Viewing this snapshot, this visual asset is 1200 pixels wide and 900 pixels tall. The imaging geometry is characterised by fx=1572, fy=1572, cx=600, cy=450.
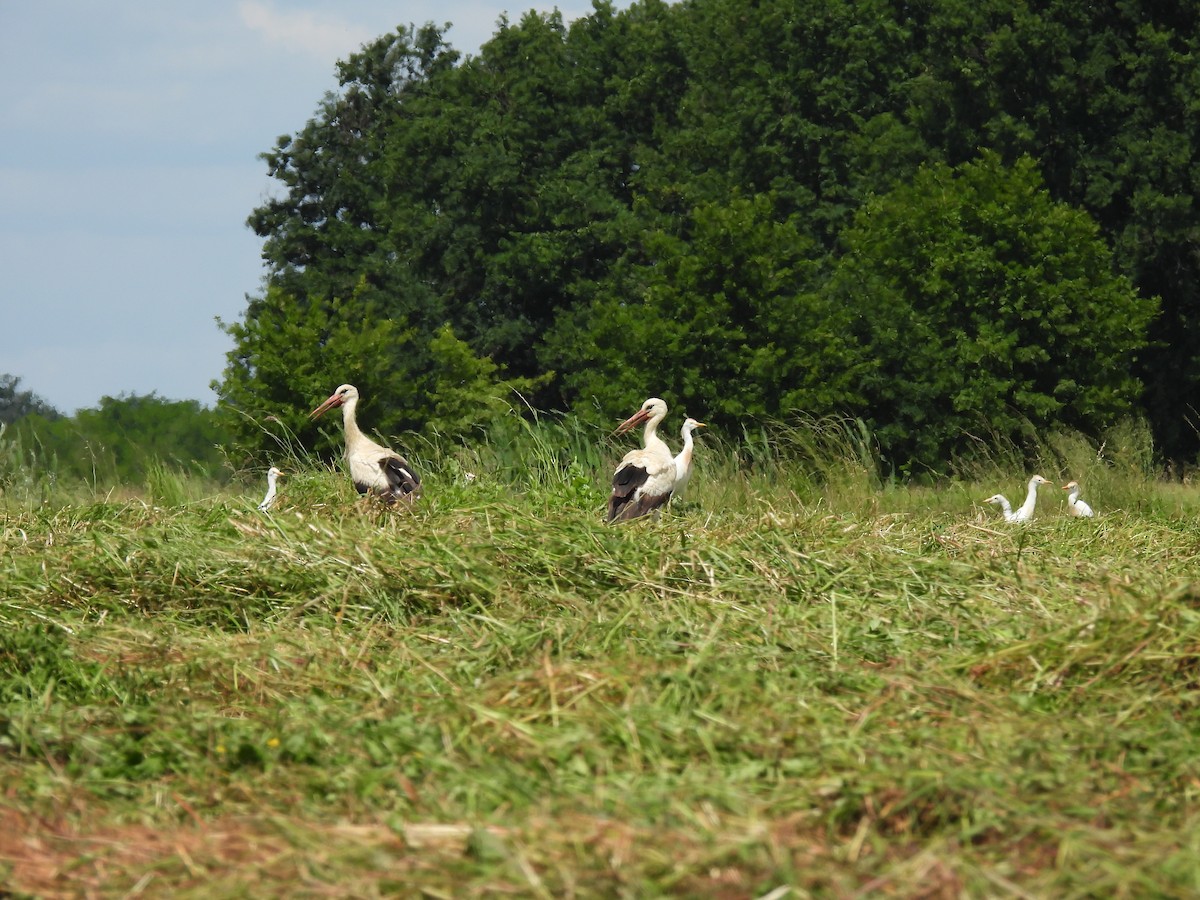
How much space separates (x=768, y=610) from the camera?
19.3ft

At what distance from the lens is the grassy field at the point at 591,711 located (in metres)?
3.37

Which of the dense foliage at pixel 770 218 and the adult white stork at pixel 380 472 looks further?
the dense foliage at pixel 770 218

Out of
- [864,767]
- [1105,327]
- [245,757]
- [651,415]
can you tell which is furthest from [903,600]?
[1105,327]

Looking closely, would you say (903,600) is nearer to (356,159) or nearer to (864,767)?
(864,767)

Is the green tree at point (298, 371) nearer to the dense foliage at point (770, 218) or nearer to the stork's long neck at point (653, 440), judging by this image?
the dense foliage at point (770, 218)

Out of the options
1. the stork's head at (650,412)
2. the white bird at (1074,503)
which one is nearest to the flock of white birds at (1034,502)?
the white bird at (1074,503)

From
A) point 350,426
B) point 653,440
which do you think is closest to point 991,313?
point 653,440

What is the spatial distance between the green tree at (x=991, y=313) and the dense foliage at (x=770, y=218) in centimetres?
6

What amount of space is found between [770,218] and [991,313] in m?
5.60

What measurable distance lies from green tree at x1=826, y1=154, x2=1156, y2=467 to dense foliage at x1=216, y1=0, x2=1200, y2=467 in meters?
0.06

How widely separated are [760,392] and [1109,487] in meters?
12.7

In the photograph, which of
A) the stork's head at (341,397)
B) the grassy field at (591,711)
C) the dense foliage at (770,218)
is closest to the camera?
the grassy field at (591,711)

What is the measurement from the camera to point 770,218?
30.7 metres

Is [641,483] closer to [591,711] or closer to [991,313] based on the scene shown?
[591,711]
